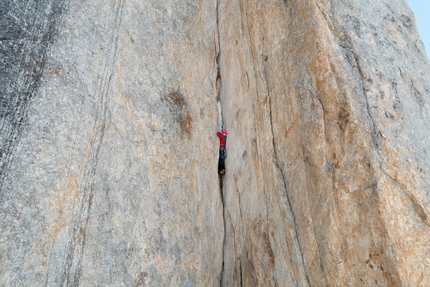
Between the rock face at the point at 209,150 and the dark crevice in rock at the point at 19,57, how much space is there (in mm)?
19

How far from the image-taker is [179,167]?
6605 mm

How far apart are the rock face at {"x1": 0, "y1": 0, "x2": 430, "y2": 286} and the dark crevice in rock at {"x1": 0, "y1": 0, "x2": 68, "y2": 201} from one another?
2 centimetres

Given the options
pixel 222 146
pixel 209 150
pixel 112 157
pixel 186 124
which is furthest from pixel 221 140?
pixel 112 157

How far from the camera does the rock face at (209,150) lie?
4.35 meters

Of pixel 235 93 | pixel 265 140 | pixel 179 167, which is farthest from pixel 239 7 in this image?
pixel 179 167

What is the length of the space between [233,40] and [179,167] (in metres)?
3.53

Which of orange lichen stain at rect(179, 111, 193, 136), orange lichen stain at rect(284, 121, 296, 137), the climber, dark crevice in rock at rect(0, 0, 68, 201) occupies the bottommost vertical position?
the climber

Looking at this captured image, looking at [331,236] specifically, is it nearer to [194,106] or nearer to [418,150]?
[418,150]

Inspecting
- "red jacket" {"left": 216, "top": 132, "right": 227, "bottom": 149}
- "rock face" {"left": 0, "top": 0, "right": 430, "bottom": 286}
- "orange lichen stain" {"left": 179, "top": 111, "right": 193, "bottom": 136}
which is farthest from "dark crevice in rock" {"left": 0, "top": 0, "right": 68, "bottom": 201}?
"red jacket" {"left": 216, "top": 132, "right": 227, "bottom": 149}

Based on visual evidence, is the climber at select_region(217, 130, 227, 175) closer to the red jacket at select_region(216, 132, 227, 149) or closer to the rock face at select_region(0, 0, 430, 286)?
the red jacket at select_region(216, 132, 227, 149)

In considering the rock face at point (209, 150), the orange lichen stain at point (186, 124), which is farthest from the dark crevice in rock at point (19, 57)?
the orange lichen stain at point (186, 124)

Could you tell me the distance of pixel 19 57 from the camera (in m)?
4.88

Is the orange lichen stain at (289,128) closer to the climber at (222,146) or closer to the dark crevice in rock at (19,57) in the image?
the climber at (222,146)

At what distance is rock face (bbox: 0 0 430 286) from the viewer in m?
4.35
